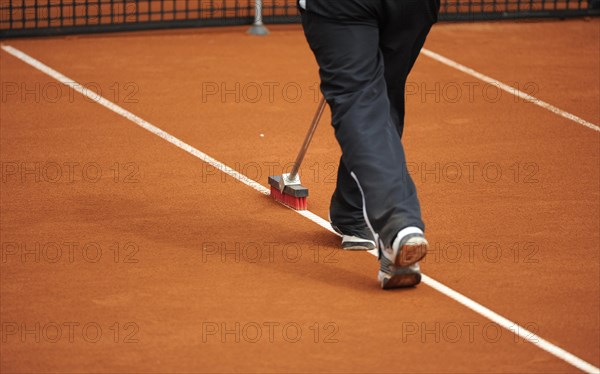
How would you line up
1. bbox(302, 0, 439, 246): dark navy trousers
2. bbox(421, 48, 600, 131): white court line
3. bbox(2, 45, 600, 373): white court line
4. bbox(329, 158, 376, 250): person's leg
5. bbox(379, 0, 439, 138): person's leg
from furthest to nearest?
bbox(421, 48, 600, 131): white court line
bbox(329, 158, 376, 250): person's leg
bbox(379, 0, 439, 138): person's leg
bbox(302, 0, 439, 246): dark navy trousers
bbox(2, 45, 600, 373): white court line

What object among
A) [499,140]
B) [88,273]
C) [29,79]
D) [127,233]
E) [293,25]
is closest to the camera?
[88,273]

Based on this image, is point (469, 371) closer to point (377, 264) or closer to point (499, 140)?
point (377, 264)

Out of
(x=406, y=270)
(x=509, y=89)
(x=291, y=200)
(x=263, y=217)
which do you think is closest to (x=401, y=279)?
(x=406, y=270)

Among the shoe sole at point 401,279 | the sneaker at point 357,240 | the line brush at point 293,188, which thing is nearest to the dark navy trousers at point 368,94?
the shoe sole at point 401,279

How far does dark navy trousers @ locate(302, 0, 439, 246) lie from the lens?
5.60 m

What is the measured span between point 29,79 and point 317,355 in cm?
548

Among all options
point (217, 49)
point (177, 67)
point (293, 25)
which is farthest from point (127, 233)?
point (293, 25)

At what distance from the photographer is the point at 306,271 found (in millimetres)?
6066

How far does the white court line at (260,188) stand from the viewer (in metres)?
5.13

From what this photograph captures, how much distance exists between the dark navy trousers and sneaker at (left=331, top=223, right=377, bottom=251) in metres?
0.68

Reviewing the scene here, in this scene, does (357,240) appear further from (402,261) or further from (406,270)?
(402,261)

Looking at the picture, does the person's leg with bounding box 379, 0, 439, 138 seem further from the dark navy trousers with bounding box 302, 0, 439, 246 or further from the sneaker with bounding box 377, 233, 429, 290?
the sneaker with bounding box 377, 233, 429, 290

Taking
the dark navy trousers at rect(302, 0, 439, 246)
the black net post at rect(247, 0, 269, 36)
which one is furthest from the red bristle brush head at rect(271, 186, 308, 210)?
the black net post at rect(247, 0, 269, 36)

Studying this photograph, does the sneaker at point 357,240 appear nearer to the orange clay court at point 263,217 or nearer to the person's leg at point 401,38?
the orange clay court at point 263,217
